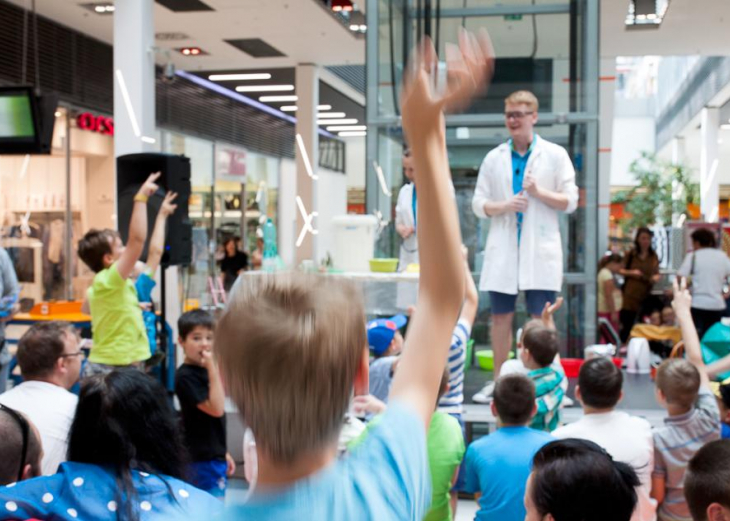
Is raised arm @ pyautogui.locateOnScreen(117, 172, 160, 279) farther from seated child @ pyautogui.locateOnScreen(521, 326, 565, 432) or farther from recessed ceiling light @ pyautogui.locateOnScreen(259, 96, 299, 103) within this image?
recessed ceiling light @ pyautogui.locateOnScreen(259, 96, 299, 103)

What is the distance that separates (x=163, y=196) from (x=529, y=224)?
3.10m

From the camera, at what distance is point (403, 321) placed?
511cm

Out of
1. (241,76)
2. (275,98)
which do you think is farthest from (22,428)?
(275,98)

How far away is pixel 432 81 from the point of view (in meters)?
0.86

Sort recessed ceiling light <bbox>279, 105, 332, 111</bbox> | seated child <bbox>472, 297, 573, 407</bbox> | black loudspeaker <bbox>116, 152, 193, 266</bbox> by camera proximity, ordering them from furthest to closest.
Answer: recessed ceiling light <bbox>279, 105, 332, 111</bbox>, black loudspeaker <bbox>116, 152, 193, 266</bbox>, seated child <bbox>472, 297, 573, 407</bbox>

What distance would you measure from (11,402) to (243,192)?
16.6m

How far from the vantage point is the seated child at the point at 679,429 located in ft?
11.2

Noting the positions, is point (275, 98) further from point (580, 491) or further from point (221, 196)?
point (580, 491)

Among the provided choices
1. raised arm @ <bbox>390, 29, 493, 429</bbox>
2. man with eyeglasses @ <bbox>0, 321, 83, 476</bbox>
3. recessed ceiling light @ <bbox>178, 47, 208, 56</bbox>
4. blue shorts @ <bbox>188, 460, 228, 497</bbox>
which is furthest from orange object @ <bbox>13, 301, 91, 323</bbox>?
raised arm @ <bbox>390, 29, 493, 429</bbox>

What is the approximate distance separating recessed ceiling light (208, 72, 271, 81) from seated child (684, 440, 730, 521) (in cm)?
1435

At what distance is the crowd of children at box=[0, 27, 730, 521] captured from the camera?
0.79 meters

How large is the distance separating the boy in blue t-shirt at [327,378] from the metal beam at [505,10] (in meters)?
6.37

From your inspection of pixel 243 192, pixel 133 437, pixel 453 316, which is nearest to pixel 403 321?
pixel 133 437

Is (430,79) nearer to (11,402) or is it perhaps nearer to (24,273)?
(11,402)
